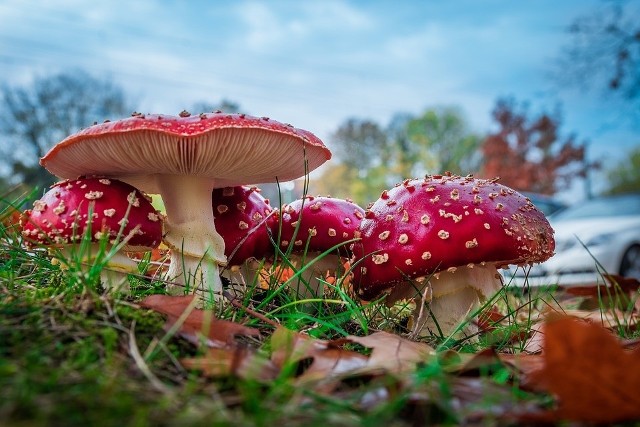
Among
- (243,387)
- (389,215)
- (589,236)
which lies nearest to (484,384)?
(243,387)

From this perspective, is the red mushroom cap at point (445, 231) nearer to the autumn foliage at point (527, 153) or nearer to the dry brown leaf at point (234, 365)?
the dry brown leaf at point (234, 365)

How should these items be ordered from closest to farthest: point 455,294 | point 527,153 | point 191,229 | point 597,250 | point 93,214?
1. point 93,214
2. point 191,229
3. point 455,294
4. point 597,250
5. point 527,153

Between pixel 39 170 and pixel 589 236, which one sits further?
pixel 39 170

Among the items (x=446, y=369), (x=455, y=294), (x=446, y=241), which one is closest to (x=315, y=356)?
(x=446, y=369)

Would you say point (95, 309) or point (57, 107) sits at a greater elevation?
point (57, 107)

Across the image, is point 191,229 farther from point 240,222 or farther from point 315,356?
point 315,356

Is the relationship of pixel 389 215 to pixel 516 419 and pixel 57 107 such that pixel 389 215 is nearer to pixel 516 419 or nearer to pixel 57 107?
pixel 516 419

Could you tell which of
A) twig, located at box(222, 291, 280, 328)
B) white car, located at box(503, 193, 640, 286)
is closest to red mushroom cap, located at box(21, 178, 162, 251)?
twig, located at box(222, 291, 280, 328)
